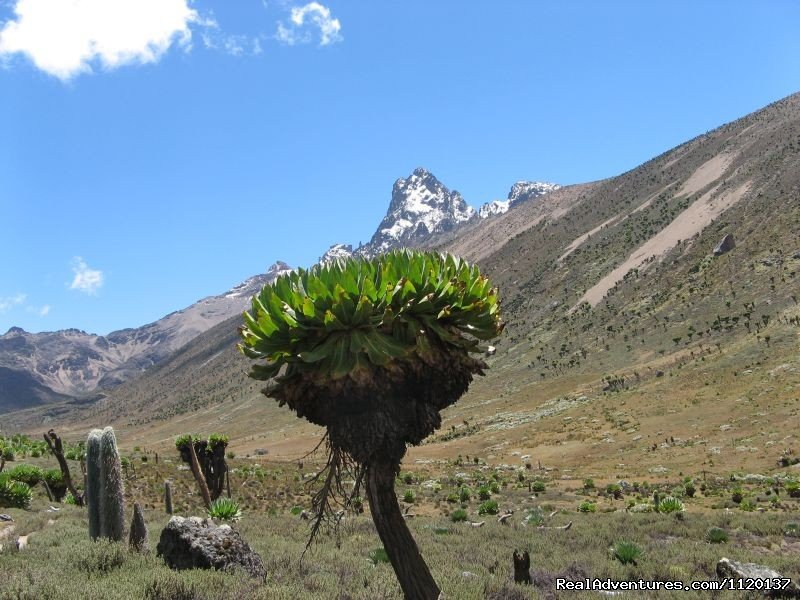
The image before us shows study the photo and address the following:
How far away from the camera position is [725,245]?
307 ft

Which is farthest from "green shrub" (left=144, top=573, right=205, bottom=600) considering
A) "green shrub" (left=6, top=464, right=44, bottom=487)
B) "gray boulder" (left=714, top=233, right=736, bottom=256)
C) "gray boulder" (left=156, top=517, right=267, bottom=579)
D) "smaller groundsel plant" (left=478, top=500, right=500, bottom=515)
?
Answer: "gray boulder" (left=714, top=233, right=736, bottom=256)

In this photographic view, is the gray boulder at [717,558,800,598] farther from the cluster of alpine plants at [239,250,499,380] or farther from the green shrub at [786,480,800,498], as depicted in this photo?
the green shrub at [786,480,800,498]

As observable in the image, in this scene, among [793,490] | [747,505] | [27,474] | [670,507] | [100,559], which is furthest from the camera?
[27,474]

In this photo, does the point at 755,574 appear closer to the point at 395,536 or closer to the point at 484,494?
the point at 395,536

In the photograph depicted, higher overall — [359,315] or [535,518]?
[359,315]

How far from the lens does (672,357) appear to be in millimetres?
73125

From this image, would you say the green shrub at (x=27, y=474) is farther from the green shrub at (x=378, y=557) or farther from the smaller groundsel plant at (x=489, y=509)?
the smaller groundsel plant at (x=489, y=509)

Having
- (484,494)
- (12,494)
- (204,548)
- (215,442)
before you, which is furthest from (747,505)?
(12,494)

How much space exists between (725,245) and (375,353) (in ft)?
342

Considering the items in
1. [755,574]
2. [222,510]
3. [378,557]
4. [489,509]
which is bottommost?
[489,509]

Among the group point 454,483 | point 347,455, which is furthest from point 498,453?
point 347,455

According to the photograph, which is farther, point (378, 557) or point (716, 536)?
point (716, 536)

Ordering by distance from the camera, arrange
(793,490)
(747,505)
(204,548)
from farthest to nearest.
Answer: (793,490) → (747,505) → (204,548)

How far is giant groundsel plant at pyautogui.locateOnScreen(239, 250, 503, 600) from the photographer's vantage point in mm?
4539
